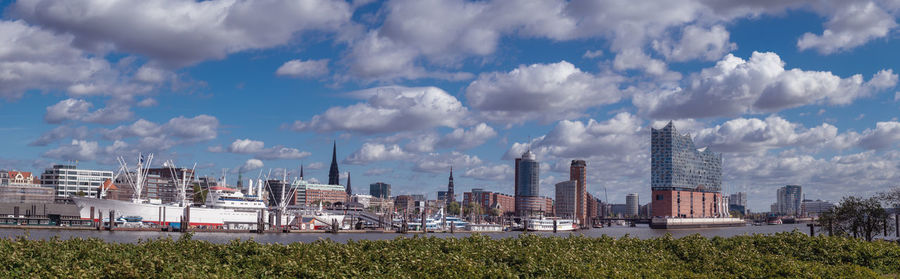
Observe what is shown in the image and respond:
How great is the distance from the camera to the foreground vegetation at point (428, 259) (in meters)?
21.1

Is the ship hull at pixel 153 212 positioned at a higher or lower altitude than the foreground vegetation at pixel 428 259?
lower

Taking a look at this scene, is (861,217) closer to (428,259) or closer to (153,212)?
(428,259)

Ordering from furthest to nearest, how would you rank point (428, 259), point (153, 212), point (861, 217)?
point (153, 212)
point (861, 217)
point (428, 259)

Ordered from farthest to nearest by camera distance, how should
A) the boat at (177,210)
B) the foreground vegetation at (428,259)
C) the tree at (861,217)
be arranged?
the boat at (177,210) → the tree at (861,217) → the foreground vegetation at (428,259)

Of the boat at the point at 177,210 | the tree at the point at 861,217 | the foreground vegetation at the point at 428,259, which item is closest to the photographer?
the foreground vegetation at the point at 428,259

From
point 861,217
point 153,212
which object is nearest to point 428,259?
point 861,217

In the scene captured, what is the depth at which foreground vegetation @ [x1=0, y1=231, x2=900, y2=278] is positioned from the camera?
21.1 m

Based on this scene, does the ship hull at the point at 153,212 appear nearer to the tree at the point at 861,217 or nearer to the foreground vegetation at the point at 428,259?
the tree at the point at 861,217

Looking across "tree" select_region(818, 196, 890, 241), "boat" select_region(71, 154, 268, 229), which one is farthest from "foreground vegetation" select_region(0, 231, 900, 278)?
"boat" select_region(71, 154, 268, 229)

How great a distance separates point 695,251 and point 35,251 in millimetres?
27290

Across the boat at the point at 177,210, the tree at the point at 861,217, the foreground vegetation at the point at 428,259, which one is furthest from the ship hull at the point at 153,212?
the foreground vegetation at the point at 428,259

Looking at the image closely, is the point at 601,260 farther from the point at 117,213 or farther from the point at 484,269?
the point at 117,213

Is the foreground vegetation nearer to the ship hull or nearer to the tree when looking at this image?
the tree

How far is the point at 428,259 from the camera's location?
24.5 m
